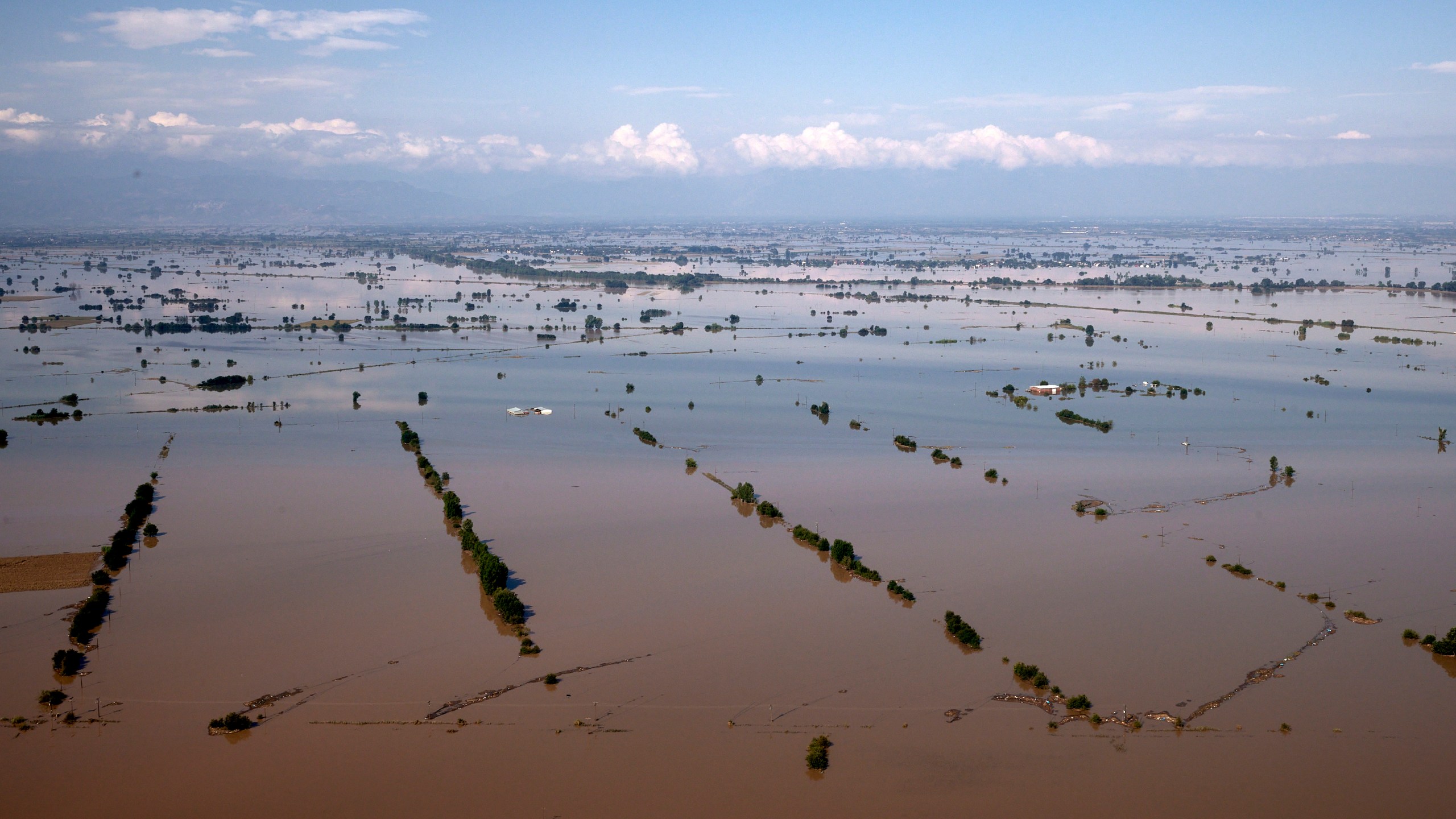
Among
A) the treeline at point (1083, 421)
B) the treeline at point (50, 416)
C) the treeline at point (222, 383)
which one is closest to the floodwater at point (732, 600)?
the treeline at point (50, 416)

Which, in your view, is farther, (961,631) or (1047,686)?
(961,631)

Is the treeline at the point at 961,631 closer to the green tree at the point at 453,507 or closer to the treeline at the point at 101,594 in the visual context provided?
the green tree at the point at 453,507

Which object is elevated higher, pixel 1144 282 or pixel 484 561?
pixel 1144 282

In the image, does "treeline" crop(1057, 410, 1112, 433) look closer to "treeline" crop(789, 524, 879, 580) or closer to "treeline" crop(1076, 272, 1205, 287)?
"treeline" crop(789, 524, 879, 580)

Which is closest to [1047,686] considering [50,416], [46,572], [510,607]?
[510,607]

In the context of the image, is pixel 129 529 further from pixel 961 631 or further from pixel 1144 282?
pixel 1144 282

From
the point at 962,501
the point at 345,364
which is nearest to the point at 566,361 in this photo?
the point at 345,364

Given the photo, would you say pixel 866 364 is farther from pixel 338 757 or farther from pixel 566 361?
pixel 338 757
